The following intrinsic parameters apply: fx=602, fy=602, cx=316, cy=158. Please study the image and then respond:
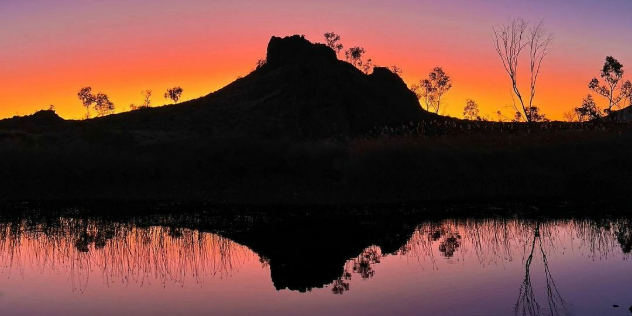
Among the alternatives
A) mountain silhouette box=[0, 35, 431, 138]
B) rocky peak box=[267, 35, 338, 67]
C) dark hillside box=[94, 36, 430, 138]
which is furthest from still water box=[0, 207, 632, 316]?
rocky peak box=[267, 35, 338, 67]

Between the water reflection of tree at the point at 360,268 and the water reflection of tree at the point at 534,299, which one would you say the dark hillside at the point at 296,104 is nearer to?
the water reflection of tree at the point at 360,268

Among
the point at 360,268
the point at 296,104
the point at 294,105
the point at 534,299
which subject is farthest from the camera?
the point at 294,105

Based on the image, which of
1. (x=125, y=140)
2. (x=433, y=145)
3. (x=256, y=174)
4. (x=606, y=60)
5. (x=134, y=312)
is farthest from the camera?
(x=606, y=60)

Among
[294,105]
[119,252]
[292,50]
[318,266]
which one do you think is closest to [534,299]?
[318,266]

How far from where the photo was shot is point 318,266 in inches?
555

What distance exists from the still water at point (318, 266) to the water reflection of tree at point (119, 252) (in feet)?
0.17

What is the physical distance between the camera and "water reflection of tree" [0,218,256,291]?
45.6 ft

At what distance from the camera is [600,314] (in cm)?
988

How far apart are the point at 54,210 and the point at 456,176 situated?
1676 cm

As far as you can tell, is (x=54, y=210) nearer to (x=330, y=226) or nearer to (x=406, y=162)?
(x=330, y=226)

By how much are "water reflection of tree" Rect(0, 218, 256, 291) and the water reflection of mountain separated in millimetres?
26

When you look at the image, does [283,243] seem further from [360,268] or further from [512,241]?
[512,241]

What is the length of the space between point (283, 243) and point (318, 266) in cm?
271

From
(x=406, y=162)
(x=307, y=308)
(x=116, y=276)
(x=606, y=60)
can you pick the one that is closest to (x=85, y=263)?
(x=116, y=276)
